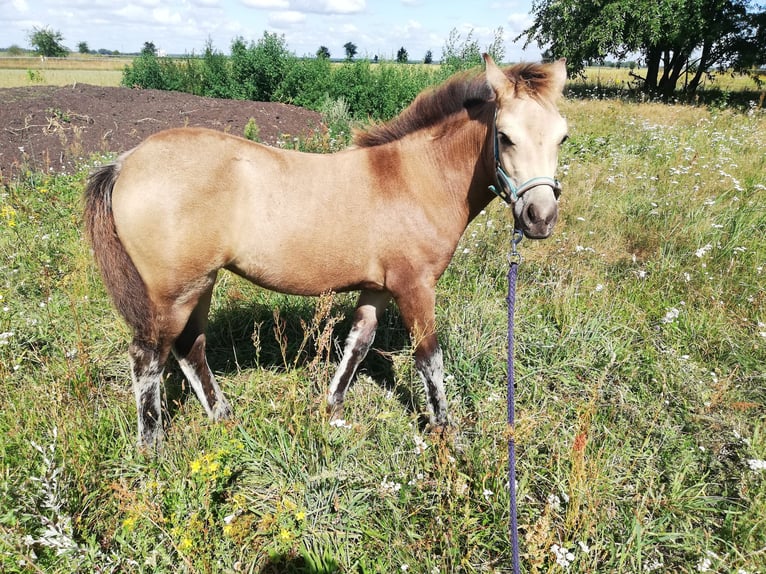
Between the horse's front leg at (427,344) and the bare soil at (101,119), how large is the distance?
5.97 meters

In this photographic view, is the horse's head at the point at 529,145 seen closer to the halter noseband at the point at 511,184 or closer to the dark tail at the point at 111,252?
the halter noseband at the point at 511,184

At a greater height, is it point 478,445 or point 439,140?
point 439,140

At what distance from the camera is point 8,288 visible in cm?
374

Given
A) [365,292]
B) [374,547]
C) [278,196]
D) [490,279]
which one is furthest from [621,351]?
[278,196]

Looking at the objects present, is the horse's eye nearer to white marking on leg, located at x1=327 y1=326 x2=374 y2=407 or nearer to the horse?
the horse

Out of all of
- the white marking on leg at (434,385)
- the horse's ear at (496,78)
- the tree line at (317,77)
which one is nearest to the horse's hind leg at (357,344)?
the white marking on leg at (434,385)

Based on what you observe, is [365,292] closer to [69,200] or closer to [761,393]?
[761,393]

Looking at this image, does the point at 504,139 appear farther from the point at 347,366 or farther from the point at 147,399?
the point at 147,399

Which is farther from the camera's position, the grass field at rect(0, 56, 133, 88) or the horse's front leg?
the grass field at rect(0, 56, 133, 88)

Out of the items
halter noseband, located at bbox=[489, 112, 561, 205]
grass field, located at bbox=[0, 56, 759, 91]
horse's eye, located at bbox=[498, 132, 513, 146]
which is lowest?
halter noseband, located at bbox=[489, 112, 561, 205]

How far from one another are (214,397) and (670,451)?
9.94 ft

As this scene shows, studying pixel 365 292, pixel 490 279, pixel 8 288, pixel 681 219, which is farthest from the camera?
pixel 681 219

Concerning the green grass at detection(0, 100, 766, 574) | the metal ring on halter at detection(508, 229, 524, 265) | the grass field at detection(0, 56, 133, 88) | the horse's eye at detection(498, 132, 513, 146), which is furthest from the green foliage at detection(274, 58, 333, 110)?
the metal ring on halter at detection(508, 229, 524, 265)

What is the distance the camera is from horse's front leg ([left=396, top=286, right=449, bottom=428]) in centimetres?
270
